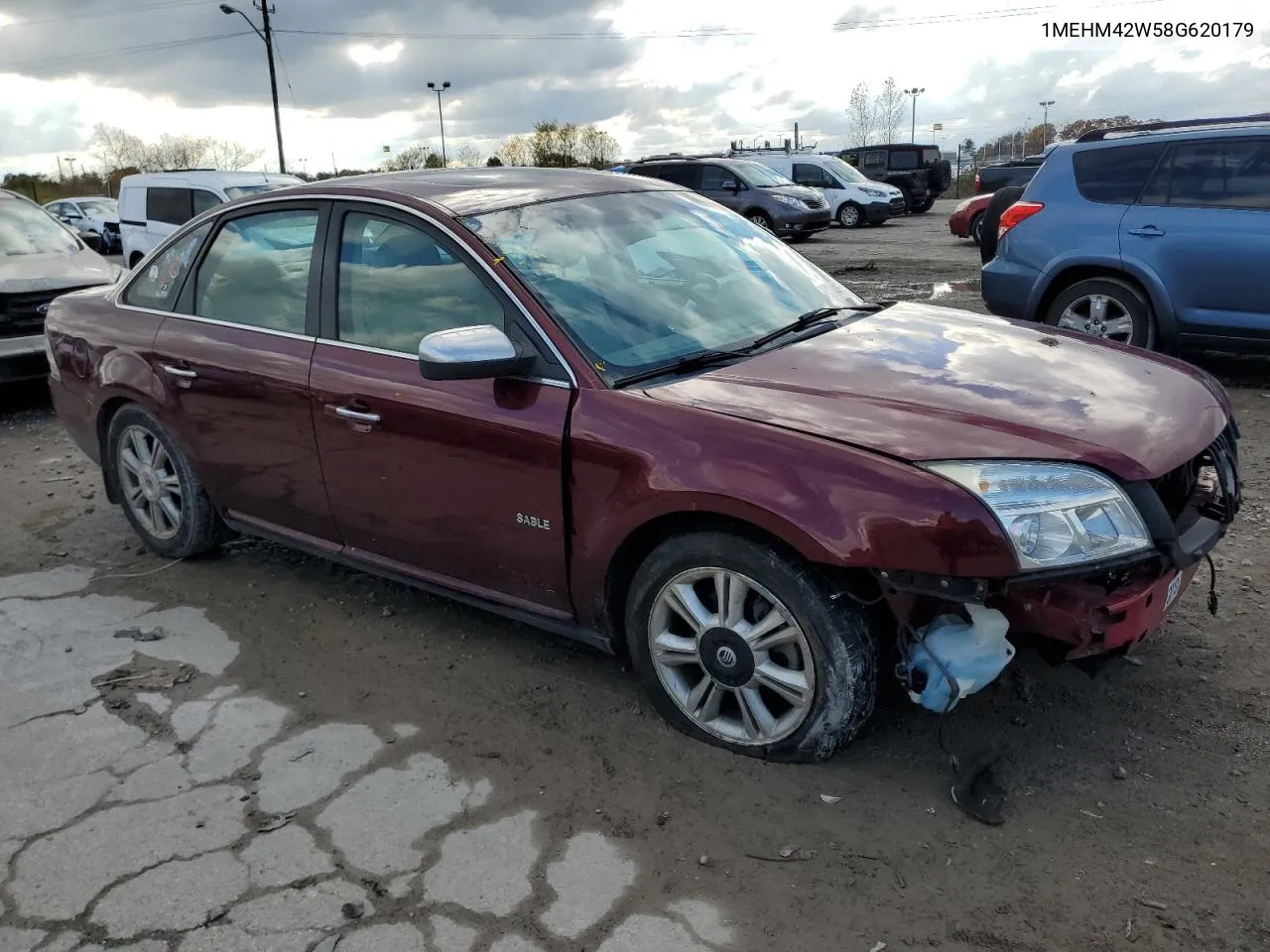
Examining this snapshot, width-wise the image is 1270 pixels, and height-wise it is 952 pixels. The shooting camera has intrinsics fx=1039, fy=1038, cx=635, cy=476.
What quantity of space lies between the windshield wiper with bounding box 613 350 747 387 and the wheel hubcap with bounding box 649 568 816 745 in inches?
24.4

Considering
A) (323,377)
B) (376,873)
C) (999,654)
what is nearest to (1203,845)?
(999,654)

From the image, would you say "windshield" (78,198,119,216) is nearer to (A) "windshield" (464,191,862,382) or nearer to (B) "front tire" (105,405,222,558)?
(B) "front tire" (105,405,222,558)

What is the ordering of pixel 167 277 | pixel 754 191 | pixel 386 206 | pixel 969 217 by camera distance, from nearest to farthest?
pixel 386 206 → pixel 167 277 → pixel 969 217 → pixel 754 191

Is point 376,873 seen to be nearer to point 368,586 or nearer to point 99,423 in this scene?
point 368,586

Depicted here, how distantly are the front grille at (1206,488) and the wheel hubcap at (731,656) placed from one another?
44.2 inches

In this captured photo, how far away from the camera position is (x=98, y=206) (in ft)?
85.8

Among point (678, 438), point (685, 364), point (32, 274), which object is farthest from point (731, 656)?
point (32, 274)

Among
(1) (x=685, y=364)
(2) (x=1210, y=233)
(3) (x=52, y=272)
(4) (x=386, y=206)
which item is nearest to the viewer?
(1) (x=685, y=364)

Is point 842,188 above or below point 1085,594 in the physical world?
above

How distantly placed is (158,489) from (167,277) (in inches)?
37.4

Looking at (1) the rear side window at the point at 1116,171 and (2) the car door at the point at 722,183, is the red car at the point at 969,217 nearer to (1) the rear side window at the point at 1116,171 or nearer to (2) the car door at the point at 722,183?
(2) the car door at the point at 722,183

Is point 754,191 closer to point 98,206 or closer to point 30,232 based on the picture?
point 30,232

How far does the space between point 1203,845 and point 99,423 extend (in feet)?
15.3

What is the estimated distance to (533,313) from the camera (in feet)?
10.7
